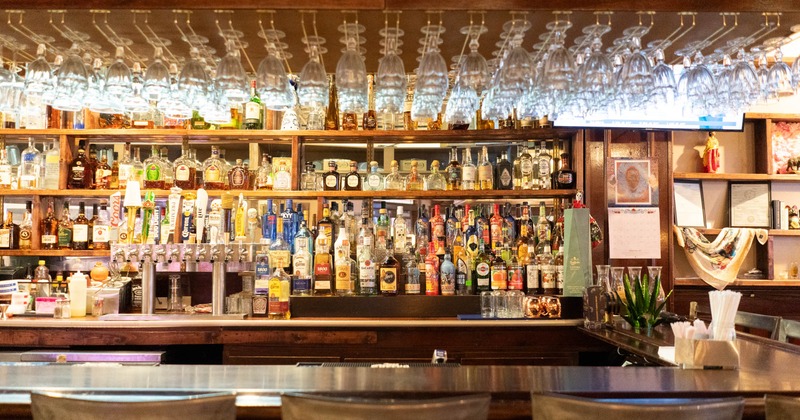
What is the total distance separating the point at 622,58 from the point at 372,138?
2.09 metres

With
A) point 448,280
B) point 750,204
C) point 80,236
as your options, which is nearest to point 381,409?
point 448,280

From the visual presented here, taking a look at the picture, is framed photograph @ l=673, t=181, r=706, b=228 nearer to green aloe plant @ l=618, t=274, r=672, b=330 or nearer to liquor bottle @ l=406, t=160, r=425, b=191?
green aloe plant @ l=618, t=274, r=672, b=330

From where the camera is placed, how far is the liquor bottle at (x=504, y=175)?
4.39 meters

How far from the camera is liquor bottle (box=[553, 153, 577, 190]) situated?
4254 millimetres

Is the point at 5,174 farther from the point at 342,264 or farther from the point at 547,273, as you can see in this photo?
the point at 547,273

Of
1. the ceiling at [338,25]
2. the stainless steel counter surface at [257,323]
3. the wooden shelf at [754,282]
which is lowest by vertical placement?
the stainless steel counter surface at [257,323]

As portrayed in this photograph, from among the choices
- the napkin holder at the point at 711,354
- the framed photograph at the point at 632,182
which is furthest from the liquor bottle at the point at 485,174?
the napkin holder at the point at 711,354

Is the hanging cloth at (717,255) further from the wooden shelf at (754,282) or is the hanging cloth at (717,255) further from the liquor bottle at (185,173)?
the liquor bottle at (185,173)

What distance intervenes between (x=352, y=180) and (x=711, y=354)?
2.63 metres

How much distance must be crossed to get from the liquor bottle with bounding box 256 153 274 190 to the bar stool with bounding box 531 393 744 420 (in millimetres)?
3134

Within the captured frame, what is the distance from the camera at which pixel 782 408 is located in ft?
4.91

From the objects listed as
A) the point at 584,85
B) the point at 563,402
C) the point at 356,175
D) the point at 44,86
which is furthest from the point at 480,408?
the point at 356,175

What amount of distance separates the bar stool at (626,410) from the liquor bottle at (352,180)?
9.62 ft

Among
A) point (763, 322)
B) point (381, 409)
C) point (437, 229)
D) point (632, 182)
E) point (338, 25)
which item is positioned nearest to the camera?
point (381, 409)
